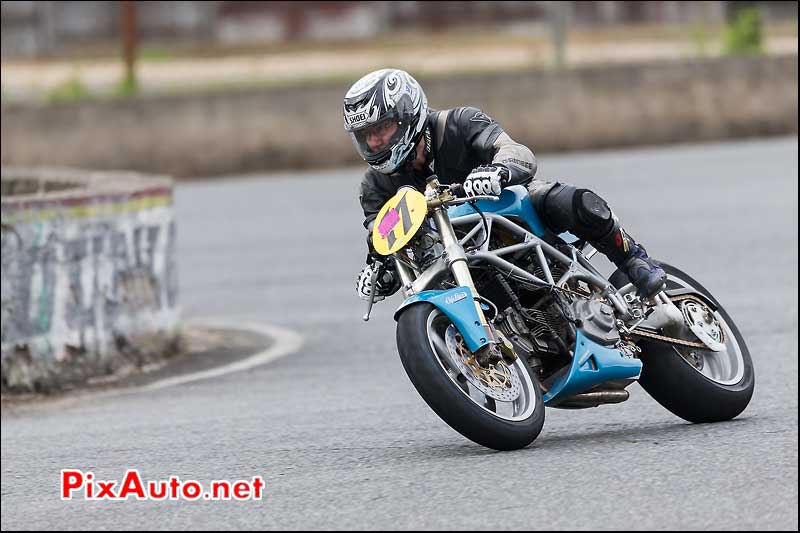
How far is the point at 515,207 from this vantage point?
7.07 meters

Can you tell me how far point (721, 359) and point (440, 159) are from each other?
165 cm

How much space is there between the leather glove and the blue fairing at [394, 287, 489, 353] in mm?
581

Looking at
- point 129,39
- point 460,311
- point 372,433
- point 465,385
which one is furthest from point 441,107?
point 465,385

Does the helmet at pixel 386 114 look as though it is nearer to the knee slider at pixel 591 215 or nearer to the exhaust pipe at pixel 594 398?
the knee slider at pixel 591 215

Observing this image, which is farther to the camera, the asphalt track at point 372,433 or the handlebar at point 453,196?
the handlebar at point 453,196

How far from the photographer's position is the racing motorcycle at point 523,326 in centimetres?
644

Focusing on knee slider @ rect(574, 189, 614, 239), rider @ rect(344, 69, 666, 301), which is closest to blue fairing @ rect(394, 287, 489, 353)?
rider @ rect(344, 69, 666, 301)

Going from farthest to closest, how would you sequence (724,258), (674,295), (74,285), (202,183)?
(202,183), (724,258), (74,285), (674,295)

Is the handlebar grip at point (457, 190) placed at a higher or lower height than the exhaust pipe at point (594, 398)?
higher

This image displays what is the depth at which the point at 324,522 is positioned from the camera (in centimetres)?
557

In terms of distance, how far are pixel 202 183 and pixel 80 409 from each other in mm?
11141

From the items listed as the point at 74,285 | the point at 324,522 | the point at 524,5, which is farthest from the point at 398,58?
the point at 324,522

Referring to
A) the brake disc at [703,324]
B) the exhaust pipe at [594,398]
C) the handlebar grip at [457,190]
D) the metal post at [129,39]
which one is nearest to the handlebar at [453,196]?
the handlebar grip at [457,190]

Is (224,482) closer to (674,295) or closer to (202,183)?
(674,295)
